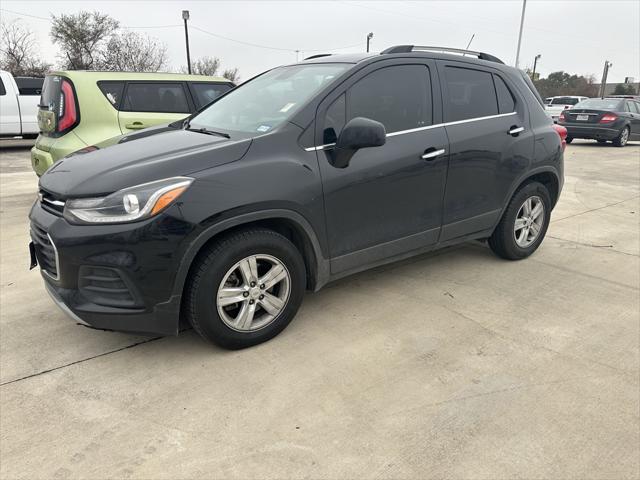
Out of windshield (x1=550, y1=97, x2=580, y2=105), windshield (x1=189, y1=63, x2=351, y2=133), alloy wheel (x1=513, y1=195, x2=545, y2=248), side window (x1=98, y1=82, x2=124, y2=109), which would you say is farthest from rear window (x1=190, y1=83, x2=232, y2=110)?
windshield (x1=550, y1=97, x2=580, y2=105)

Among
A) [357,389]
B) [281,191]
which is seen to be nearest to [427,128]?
[281,191]

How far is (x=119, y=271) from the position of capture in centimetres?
253

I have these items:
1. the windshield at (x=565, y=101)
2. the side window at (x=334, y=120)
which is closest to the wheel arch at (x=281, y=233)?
the side window at (x=334, y=120)

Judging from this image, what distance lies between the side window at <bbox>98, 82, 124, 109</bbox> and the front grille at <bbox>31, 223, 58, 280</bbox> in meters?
3.39

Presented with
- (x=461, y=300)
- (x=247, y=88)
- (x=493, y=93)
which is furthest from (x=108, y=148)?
(x=493, y=93)

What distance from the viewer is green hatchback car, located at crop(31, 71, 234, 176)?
18.2 feet

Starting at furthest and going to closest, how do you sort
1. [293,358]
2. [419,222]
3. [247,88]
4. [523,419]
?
[247,88] < [419,222] < [293,358] < [523,419]

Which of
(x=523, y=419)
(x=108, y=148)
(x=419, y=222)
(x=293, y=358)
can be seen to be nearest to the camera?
(x=523, y=419)

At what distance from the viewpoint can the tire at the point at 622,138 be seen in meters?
14.7

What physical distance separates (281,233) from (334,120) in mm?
800

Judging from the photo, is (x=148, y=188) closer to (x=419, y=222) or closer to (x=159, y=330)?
(x=159, y=330)

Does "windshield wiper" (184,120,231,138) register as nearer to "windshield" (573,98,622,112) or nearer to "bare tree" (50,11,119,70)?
"windshield" (573,98,622,112)

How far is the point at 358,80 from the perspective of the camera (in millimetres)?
3275

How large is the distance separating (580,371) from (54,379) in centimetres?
296
